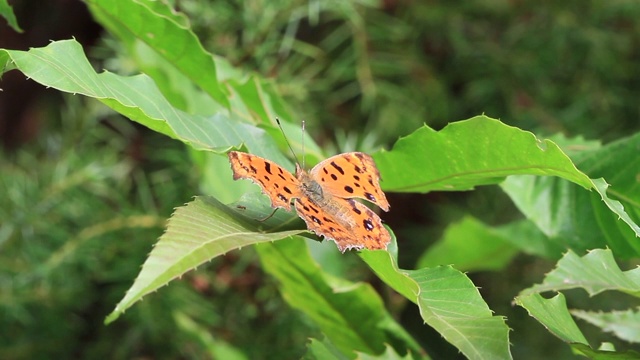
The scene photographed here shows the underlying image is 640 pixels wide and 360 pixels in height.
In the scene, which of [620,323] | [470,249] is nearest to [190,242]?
[620,323]

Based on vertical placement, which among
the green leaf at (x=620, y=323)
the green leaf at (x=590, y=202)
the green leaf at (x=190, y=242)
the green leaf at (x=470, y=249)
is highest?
the green leaf at (x=190, y=242)

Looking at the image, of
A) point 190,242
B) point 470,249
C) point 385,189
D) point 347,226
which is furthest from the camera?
point 470,249

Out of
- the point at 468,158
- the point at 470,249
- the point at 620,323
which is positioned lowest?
the point at 470,249

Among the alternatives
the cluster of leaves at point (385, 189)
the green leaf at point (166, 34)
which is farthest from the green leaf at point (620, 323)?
the green leaf at point (166, 34)

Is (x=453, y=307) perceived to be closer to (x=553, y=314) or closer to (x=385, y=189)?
(x=553, y=314)

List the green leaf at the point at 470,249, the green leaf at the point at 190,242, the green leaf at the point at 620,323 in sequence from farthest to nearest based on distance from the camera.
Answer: the green leaf at the point at 470,249
the green leaf at the point at 620,323
the green leaf at the point at 190,242

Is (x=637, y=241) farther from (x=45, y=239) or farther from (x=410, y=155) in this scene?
(x=45, y=239)

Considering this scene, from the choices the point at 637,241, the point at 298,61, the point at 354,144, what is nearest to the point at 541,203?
the point at 637,241

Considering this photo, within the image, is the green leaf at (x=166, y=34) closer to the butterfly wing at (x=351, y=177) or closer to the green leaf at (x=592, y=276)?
the butterfly wing at (x=351, y=177)
